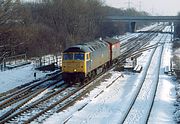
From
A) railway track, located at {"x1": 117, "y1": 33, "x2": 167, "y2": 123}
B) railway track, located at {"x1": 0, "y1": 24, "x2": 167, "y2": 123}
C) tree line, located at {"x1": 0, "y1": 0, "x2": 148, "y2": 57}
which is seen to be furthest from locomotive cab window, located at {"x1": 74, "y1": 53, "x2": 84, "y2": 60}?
tree line, located at {"x1": 0, "y1": 0, "x2": 148, "y2": 57}

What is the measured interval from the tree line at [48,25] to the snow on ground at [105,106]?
18.5 meters

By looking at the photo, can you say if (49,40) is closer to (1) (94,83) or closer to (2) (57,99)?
(1) (94,83)

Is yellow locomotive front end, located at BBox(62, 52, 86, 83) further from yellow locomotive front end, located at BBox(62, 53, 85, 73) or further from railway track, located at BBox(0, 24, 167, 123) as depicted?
railway track, located at BBox(0, 24, 167, 123)

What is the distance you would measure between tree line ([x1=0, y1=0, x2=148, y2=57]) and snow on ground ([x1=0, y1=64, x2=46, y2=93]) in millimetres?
8850

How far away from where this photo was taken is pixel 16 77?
27797mm

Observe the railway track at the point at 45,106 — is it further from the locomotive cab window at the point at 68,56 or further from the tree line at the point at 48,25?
the tree line at the point at 48,25

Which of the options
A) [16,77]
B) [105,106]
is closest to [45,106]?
[105,106]

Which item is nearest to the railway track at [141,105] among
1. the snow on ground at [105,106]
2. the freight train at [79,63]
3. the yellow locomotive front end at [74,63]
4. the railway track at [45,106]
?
the snow on ground at [105,106]

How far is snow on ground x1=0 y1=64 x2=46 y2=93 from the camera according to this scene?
25030 mm

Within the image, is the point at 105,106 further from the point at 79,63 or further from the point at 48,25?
the point at 48,25

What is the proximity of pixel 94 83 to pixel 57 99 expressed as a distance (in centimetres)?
562

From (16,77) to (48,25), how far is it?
1379 inches

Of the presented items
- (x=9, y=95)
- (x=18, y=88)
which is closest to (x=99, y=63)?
(x=18, y=88)

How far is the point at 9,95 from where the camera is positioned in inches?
832
